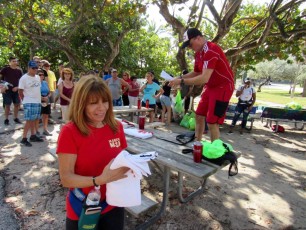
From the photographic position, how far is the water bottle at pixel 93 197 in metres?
1.61

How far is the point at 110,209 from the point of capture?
1768 mm

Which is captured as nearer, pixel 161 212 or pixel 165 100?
pixel 161 212

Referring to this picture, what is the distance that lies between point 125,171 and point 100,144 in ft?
0.87

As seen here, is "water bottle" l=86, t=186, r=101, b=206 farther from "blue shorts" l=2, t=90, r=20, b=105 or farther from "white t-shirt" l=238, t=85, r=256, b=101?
"white t-shirt" l=238, t=85, r=256, b=101

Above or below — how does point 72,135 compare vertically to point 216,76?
below

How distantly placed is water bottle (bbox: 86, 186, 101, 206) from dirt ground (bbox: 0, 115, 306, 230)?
5.39ft

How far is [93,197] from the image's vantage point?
161 centimetres

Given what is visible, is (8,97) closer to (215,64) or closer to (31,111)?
(31,111)

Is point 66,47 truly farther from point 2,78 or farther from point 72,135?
point 72,135

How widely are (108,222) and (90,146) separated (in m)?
0.55

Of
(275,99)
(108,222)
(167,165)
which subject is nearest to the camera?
(108,222)

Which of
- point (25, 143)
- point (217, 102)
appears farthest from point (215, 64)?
point (25, 143)

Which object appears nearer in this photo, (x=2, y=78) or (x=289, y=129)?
(x=2, y=78)

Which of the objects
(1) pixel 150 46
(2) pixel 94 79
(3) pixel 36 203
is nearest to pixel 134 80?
(3) pixel 36 203
